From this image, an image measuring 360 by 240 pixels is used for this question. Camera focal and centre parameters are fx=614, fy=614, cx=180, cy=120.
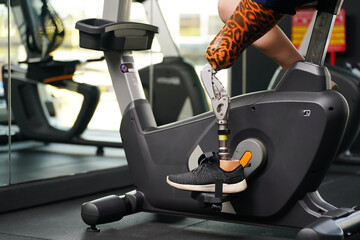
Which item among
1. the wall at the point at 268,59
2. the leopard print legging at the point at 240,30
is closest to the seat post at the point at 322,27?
the leopard print legging at the point at 240,30

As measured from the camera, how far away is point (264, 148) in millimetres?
2229

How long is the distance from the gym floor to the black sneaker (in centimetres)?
28

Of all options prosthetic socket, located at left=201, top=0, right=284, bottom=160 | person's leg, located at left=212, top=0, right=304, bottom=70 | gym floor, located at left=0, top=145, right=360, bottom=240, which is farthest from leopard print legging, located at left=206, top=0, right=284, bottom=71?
gym floor, located at left=0, top=145, right=360, bottom=240

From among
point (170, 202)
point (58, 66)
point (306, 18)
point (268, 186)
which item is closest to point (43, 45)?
point (58, 66)

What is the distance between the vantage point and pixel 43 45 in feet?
10.7

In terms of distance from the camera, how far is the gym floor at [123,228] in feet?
7.97

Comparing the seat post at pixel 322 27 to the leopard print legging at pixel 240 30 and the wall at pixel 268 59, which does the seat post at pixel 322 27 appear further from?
the wall at pixel 268 59

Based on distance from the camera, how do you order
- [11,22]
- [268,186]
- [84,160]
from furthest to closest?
1. [84,160]
2. [11,22]
3. [268,186]

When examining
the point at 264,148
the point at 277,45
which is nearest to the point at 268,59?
the point at 277,45

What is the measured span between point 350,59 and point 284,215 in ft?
9.56

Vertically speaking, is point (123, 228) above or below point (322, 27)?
below

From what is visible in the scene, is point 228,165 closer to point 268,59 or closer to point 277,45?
point 277,45

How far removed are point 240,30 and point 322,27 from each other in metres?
0.29

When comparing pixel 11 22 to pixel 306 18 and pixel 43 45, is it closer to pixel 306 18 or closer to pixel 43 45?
pixel 43 45
